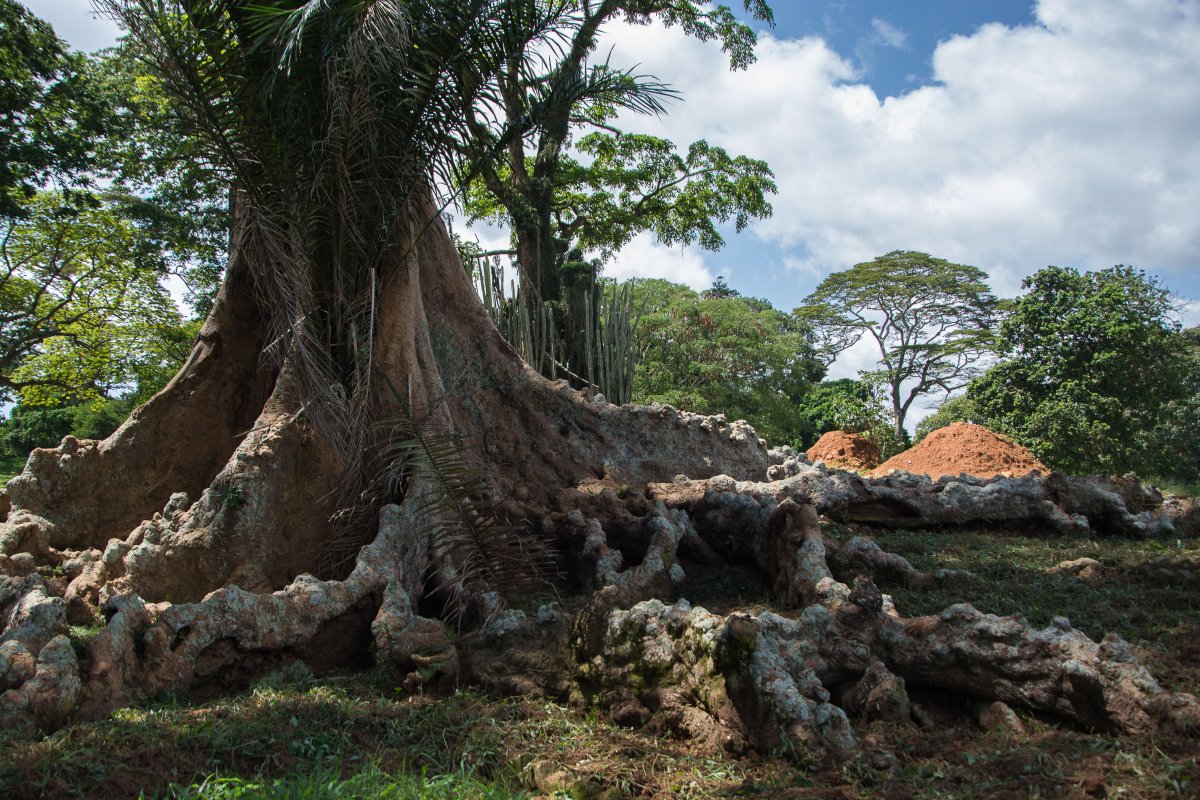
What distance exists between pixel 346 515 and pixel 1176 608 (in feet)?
18.5

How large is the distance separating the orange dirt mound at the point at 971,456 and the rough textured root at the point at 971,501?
7.06 meters

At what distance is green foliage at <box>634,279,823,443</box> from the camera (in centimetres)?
2803

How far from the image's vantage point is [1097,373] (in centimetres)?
1800

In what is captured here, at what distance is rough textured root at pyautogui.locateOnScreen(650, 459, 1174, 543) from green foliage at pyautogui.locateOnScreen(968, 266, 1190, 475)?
31.9 feet

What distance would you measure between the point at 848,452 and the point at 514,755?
21.4 m

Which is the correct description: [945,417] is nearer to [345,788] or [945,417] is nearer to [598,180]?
[598,180]

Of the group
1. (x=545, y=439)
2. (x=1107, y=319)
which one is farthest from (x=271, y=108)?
(x=1107, y=319)

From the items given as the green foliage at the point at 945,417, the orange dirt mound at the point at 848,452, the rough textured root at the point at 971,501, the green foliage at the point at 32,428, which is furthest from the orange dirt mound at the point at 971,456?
the green foliage at the point at 32,428

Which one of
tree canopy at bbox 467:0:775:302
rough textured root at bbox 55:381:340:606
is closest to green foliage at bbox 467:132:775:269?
tree canopy at bbox 467:0:775:302

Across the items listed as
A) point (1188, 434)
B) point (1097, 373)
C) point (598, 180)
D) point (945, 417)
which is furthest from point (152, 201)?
point (1188, 434)

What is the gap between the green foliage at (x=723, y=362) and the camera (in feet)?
92.0

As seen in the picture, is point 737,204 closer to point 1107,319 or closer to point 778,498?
→ point 1107,319

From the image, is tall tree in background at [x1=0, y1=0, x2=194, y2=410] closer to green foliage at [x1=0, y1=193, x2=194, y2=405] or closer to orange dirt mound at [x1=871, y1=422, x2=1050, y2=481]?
green foliage at [x1=0, y1=193, x2=194, y2=405]

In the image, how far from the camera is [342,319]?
6926 mm
